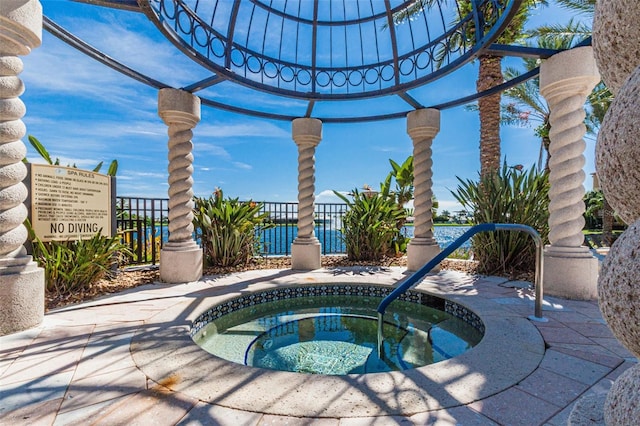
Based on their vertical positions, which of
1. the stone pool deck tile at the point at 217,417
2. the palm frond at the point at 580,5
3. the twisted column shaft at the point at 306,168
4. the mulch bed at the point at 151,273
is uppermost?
the palm frond at the point at 580,5

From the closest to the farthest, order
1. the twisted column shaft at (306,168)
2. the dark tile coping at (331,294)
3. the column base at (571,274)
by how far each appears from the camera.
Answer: the dark tile coping at (331,294)
the column base at (571,274)
the twisted column shaft at (306,168)

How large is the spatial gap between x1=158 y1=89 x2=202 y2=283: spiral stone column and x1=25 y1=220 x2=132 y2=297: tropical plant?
89 cm

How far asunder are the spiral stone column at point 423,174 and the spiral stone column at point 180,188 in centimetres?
412

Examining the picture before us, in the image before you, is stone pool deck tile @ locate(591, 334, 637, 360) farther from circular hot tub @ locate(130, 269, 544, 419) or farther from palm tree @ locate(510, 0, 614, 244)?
palm tree @ locate(510, 0, 614, 244)

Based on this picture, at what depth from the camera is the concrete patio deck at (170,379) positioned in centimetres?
165

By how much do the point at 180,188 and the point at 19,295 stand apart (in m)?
2.79

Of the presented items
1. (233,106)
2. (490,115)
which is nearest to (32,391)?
(233,106)

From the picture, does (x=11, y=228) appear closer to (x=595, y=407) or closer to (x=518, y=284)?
(x=595, y=407)

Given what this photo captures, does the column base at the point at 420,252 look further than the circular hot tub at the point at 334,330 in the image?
Yes

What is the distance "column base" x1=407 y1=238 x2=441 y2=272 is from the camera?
5.97 metres

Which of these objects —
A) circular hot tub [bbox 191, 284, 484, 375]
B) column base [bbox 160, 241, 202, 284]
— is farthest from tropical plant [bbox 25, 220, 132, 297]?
circular hot tub [bbox 191, 284, 484, 375]

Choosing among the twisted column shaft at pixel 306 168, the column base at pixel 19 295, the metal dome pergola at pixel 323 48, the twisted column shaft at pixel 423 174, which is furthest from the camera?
the twisted column shaft at pixel 306 168

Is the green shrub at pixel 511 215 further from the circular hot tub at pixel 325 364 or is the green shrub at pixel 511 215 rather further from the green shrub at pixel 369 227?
the green shrub at pixel 369 227

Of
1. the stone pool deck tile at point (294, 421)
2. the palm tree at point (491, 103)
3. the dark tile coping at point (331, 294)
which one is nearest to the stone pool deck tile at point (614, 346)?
the dark tile coping at point (331, 294)
